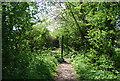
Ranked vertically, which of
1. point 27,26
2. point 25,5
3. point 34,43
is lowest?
point 34,43

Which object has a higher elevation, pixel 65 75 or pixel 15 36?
pixel 15 36

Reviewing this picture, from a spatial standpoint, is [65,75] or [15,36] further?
[65,75]

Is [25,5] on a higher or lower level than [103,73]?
higher

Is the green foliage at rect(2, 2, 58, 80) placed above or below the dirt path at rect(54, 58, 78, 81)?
above

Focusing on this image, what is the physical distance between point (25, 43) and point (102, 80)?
129 inches

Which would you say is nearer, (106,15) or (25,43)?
(25,43)

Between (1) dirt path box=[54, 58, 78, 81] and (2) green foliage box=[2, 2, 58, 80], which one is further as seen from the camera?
(1) dirt path box=[54, 58, 78, 81]

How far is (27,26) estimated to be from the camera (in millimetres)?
3748

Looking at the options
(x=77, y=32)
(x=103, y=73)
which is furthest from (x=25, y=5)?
(x=77, y=32)

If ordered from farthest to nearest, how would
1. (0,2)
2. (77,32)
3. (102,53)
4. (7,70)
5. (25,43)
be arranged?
1. (77,32)
2. (102,53)
3. (25,43)
4. (7,70)
5. (0,2)

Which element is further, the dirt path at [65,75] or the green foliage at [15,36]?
the dirt path at [65,75]

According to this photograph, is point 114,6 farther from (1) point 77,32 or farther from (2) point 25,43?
(1) point 77,32

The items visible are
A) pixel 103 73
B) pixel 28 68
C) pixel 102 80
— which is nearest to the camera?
pixel 28 68

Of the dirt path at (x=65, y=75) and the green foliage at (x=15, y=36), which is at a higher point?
the green foliage at (x=15, y=36)
